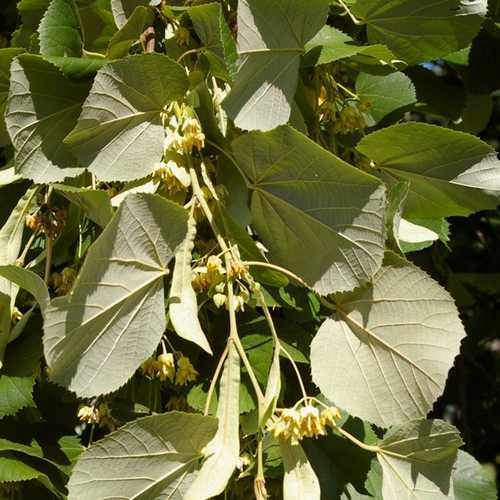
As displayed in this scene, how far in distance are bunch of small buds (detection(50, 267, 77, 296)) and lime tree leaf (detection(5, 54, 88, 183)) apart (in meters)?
0.09

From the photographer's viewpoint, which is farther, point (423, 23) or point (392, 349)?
point (423, 23)

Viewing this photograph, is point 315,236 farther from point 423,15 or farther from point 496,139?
point 496,139

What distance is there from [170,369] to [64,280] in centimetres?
15

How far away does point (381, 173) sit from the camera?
2.80 feet

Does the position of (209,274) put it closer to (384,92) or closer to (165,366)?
(165,366)

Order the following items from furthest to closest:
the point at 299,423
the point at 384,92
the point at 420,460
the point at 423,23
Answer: the point at 384,92 < the point at 423,23 < the point at 420,460 < the point at 299,423

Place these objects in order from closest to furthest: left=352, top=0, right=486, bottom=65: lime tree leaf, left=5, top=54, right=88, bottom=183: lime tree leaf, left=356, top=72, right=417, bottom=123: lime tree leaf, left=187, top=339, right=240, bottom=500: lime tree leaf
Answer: left=187, top=339, right=240, bottom=500: lime tree leaf, left=5, top=54, right=88, bottom=183: lime tree leaf, left=352, top=0, right=486, bottom=65: lime tree leaf, left=356, top=72, right=417, bottom=123: lime tree leaf

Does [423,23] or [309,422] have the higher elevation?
[423,23]

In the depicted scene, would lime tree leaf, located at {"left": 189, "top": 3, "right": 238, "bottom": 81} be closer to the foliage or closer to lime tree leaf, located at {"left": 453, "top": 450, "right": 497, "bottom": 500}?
the foliage

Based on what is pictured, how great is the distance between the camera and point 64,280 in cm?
79

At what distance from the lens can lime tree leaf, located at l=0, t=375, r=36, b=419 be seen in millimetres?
769

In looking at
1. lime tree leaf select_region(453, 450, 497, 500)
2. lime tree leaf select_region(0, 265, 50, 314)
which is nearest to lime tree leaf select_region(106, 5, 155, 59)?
lime tree leaf select_region(0, 265, 50, 314)

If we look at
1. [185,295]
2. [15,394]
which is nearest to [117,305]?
[185,295]

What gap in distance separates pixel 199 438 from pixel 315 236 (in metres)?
0.19
